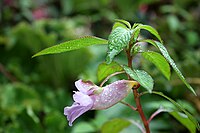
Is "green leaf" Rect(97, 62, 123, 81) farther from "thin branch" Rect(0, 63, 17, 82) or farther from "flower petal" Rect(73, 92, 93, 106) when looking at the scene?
"thin branch" Rect(0, 63, 17, 82)

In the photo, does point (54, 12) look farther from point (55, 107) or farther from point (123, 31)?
point (123, 31)

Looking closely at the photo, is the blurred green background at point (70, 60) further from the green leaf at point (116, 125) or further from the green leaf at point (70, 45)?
the green leaf at point (70, 45)

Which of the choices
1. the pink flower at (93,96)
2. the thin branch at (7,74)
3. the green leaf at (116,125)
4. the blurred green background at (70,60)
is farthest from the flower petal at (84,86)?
the thin branch at (7,74)

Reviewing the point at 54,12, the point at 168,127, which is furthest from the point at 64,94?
the point at 54,12

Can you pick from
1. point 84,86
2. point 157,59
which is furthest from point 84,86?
point 157,59

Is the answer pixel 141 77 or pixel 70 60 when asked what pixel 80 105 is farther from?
pixel 70 60

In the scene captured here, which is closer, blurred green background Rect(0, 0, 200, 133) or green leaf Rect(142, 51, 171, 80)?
green leaf Rect(142, 51, 171, 80)

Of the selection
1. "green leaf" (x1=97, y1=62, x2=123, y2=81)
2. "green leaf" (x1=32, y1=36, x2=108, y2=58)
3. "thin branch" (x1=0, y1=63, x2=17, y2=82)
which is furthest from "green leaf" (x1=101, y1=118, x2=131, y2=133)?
"thin branch" (x1=0, y1=63, x2=17, y2=82)
